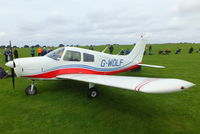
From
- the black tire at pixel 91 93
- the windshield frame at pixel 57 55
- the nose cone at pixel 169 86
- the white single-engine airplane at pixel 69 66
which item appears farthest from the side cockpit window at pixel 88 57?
the nose cone at pixel 169 86

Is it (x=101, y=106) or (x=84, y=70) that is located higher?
(x=84, y=70)

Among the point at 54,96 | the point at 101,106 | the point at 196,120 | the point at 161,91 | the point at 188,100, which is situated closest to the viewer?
the point at 161,91

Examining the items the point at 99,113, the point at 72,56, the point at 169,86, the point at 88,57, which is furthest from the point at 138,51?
the point at 169,86

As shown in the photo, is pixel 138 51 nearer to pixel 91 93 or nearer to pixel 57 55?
pixel 91 93

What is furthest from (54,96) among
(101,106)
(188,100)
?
(188,100)

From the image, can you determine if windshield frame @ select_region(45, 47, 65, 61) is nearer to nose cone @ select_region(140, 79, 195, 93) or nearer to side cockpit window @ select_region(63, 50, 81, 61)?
side cockpit window @ select_region(63, 50, 81, 61)

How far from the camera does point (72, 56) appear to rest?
630cm

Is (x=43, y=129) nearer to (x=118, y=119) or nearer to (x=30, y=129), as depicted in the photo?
(x=30, y=129)

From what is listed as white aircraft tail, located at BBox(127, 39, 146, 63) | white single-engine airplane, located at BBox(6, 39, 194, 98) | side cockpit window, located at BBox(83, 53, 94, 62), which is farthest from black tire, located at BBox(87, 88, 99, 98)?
white aircraft tail, located at BBox(127, 39, 146, 63)

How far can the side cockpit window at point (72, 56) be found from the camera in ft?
20.4

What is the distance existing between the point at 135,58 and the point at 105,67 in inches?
103

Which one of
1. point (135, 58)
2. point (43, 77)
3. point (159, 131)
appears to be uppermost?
point (135, 58)

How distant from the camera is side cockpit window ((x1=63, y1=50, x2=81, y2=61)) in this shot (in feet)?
20.4

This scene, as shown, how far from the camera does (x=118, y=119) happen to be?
409 centimetres
